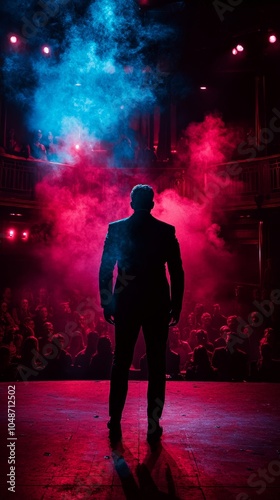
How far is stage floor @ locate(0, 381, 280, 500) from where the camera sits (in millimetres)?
2100

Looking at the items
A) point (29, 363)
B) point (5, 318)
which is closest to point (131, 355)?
point (29, 363)

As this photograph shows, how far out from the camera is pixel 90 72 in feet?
50.6

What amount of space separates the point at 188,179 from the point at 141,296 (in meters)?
12.5

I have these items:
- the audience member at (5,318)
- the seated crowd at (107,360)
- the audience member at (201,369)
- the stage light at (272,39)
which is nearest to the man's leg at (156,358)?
the seated crowd at (107,360)

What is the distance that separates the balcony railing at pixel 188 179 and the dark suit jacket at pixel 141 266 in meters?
11.0

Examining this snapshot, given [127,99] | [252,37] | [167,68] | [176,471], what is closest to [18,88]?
[127,99]

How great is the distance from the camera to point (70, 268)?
14656 millimetres

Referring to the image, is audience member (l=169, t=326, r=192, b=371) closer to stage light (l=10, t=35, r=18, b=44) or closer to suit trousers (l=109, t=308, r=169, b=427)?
suit trousers (l=109, t=308, r=169, b=427)

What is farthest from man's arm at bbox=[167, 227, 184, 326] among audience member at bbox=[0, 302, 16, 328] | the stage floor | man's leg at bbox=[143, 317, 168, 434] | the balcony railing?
the balcony railing

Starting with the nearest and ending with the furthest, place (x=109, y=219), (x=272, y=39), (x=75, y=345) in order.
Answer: (x=75, y=345)
(x=272, y=39)
(x=109, y=219)

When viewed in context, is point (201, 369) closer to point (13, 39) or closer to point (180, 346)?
point (180, 346)

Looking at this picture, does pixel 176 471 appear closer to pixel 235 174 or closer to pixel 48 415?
pixel 48 415

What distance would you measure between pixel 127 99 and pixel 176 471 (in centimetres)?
1670

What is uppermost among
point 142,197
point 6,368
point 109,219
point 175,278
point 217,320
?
point 109,219
